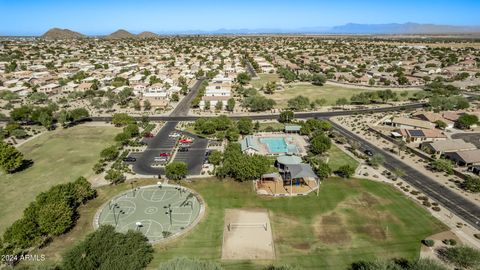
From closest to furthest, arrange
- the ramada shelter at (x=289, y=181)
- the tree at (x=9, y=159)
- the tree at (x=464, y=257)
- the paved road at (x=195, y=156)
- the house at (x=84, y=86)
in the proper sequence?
Result: the tree at (x=464, y=257), the ramada shelter at (x=289, y=181), the tree at (x=9, y=159), the paved road at (x=195, y=156), the house at (x=84, y=86)

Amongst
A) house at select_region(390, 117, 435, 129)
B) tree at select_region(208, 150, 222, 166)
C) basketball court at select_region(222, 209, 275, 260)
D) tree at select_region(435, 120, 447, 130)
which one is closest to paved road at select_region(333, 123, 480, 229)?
house at select_region(390, 117, 435, 129)

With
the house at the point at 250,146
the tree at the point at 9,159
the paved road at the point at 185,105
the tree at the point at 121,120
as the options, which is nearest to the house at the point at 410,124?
the house at the point at 250,146

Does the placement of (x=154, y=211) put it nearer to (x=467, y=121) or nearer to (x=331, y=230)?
(x=331, y=230)

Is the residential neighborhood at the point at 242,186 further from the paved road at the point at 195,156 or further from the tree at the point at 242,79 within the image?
the tree at the point at 242,79

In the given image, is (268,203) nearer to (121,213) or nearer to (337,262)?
(337,262)

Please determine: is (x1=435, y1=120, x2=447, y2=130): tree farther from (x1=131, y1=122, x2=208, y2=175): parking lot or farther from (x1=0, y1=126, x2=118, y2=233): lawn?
(x1=0, y1=126, x2=118, y2=233): lawn

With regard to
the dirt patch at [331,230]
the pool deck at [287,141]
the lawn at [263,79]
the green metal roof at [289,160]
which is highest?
the lawn at [263,79]
